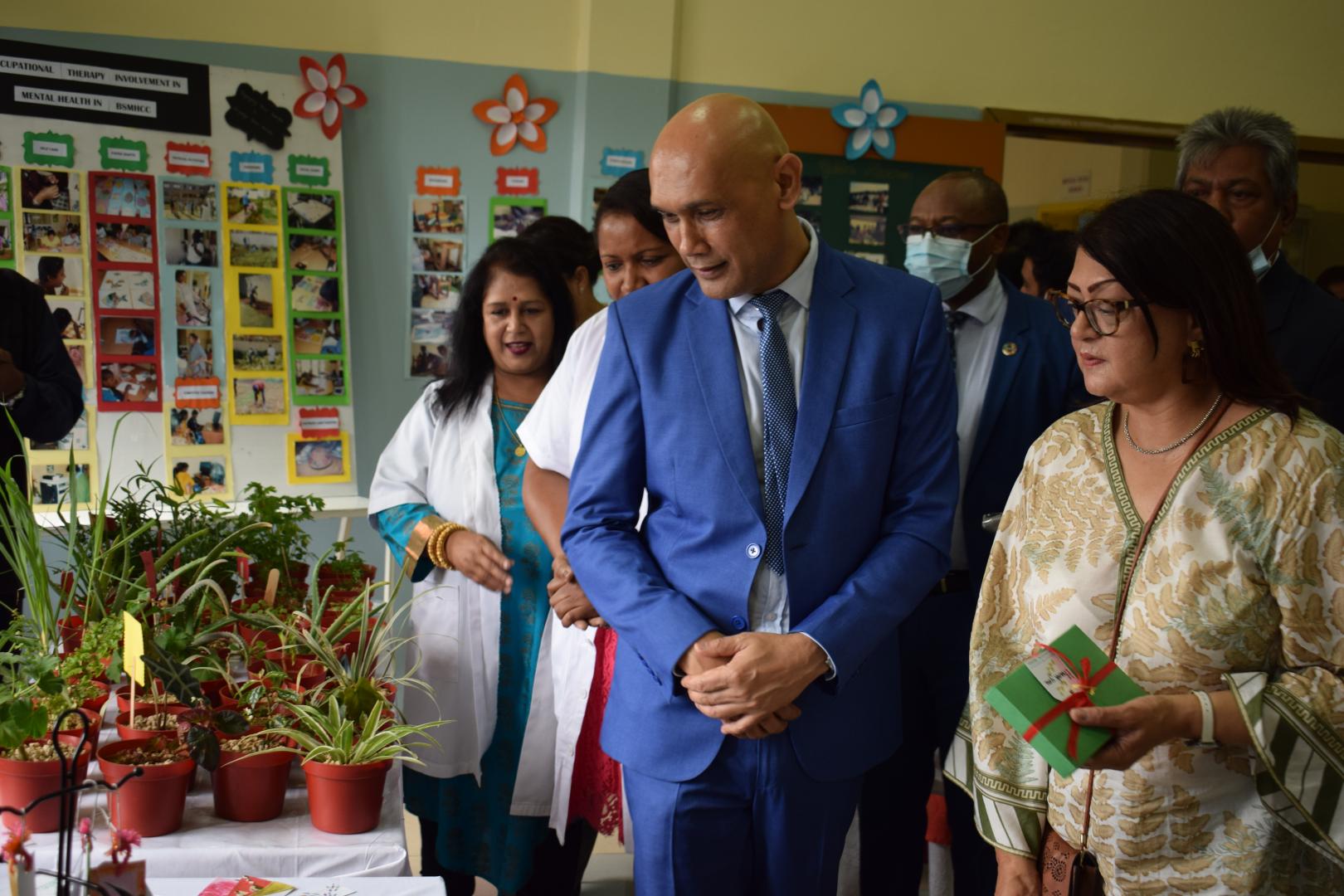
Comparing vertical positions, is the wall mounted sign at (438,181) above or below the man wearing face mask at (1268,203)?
above

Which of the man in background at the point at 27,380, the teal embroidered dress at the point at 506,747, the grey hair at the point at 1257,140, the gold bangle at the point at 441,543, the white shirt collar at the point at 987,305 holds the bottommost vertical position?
the teal embroidered dress at the point at 506,747

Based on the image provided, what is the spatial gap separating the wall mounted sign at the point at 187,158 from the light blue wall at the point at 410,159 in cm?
55

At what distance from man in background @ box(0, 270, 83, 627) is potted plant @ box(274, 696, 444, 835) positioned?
4.98 ft

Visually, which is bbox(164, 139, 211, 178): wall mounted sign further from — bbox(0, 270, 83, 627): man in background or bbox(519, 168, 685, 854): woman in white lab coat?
bbox(519, 168, 685, 854): woman in white lab coat

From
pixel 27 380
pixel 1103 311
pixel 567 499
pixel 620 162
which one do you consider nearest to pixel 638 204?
pixel 567 499

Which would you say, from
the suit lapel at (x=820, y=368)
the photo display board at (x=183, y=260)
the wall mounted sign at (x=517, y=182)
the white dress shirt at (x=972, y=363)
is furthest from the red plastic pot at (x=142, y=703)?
the wall mounted sign at (x=517, y=182)

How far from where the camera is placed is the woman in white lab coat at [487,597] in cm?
256

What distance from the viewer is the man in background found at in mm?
2977

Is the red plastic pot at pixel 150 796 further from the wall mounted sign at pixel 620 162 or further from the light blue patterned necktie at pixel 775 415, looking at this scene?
the wall mounted sign at pixel 620 162

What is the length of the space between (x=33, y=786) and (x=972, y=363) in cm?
195

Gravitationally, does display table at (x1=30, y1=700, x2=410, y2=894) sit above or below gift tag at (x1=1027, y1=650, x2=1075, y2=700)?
below

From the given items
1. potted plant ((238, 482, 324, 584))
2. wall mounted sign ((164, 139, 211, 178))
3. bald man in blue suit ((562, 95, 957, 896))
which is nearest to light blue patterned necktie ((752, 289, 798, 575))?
bald man in blue suit ((562, 95, 957, 896))

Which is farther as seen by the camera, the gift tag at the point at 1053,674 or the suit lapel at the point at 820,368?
the suit lapel at the point at 820,368

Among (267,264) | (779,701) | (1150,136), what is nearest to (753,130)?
(779,701)
